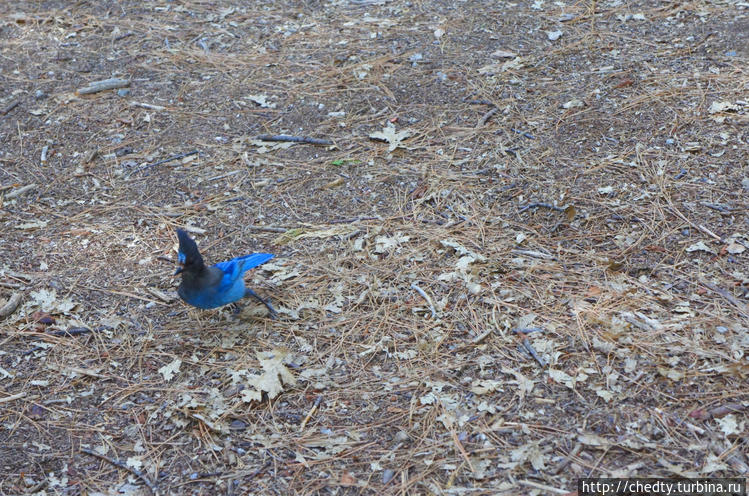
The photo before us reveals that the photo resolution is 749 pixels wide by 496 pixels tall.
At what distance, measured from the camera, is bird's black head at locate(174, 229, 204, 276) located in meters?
3.11

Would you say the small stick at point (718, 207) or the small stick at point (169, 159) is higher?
the small stick at point (169, 159)

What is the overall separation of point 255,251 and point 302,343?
2.49 ft

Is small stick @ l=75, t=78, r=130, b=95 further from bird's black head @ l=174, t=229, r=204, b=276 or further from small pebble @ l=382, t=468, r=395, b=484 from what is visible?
small pebble @ l=382, t=468, r=395, b=484

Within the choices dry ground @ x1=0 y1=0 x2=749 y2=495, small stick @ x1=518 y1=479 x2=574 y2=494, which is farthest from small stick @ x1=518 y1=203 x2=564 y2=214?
small stick @ x1=518 y1=479 x2=574 y2=494

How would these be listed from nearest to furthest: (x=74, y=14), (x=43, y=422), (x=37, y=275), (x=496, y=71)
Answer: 1. (x=43, y=422)
2. (x=37, y=275)
3. (x=496, y=71)
4. (x=74, y=14)

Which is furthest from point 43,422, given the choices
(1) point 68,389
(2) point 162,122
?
(2) point 162,122

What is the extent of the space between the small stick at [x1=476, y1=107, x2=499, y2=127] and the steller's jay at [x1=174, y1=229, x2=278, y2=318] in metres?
2.04

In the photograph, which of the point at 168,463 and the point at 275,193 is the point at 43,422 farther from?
the point at 275,193

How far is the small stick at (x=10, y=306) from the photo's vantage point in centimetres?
342

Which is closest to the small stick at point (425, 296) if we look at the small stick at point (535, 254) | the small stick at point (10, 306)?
the small stick at point (535, 254)

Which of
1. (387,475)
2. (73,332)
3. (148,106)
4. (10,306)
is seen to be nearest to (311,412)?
(387,475)

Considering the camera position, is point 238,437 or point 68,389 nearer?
point 238,437

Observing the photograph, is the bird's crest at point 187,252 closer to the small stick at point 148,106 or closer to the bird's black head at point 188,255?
the bird's black head at point 188,255

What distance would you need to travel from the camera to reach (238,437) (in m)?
2.81
